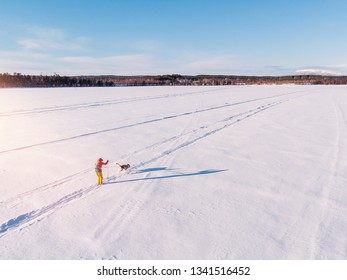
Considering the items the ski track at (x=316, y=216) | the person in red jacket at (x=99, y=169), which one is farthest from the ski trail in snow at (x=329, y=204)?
the person in red jacket at (x=99, y=169)

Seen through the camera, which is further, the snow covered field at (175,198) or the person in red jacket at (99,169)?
the person in red jacket at (99,169)

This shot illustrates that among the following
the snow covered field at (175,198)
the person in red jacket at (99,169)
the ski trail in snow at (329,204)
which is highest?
the person in red jacket at (99,169)

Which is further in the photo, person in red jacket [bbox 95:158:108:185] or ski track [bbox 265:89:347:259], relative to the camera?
person in red jacket [bbox 95:158:108:185]

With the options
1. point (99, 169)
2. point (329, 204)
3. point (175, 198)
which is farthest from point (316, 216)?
point (99, 169)

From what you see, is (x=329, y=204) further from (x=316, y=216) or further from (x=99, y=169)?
(x=99, y=169)

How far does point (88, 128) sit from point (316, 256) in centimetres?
1258

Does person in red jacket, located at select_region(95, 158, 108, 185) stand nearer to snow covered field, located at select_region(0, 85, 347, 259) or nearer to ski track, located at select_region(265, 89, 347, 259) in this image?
snow covered field, located at select_region(0, 85, 347, 259)

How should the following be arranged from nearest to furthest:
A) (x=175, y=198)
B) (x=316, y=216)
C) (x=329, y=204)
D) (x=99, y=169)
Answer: (x=316, y=216) < (x=329, y=204) < (x=175, y=198) < (x=99, y=169)

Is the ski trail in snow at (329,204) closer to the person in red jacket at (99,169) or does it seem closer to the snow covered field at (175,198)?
the snow covered field at (175,198)

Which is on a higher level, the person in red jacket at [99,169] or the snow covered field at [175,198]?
the person in red jacket at [99,169]

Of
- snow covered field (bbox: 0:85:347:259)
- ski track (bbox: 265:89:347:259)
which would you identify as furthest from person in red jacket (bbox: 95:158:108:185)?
ski track (bbox: 265:89:347:259)

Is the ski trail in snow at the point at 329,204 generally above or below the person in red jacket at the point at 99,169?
below
